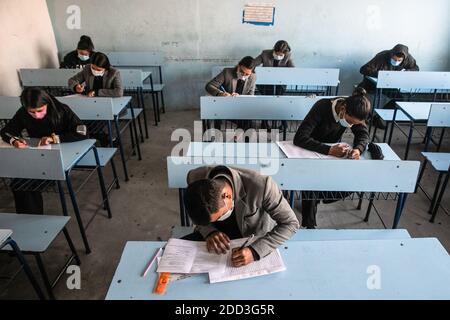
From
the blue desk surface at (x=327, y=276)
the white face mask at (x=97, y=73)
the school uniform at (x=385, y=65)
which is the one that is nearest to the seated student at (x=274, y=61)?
the school uniform at (x=385, y=65)

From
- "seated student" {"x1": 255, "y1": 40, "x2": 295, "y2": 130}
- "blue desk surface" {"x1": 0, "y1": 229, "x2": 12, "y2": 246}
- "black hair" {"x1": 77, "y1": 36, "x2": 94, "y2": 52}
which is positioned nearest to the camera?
"blue desk surface" {"x1": 0, "y1": 229, "x2": 12, "y2": 246}

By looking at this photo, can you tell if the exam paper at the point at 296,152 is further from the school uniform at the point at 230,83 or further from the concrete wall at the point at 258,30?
the concrete wall at the point at 258,30

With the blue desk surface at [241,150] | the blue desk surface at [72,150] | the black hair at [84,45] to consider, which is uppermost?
the black hair at [84,45]

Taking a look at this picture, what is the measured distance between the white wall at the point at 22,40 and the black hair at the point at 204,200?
135 inches

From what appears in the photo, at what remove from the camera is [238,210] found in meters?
1.51

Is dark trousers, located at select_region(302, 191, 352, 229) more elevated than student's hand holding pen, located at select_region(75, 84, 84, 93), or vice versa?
student's hand holding pen, located at select_region(75, 84, 84, 93)

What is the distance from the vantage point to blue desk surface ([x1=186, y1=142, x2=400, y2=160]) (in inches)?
87.0

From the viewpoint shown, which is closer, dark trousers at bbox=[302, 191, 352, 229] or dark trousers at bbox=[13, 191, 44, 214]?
dark trousers at bbox=[302, 191, 352, 229]

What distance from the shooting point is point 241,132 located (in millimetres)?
3227

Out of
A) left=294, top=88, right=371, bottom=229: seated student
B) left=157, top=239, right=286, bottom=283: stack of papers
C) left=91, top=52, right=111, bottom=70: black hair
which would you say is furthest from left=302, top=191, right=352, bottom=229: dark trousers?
left=91, top=52, right=111, bottom=70: black hair

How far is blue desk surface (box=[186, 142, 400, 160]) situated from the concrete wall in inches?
111

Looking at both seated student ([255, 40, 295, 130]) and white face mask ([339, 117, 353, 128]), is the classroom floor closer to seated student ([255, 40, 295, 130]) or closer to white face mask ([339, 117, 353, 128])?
white face mask ([339, 117, 353, 128])

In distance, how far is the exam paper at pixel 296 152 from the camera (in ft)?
7.24
